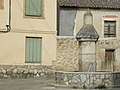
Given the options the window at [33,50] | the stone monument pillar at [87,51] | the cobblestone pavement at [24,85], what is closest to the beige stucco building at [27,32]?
the window at [33,50]

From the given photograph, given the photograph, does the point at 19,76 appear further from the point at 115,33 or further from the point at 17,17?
the point at 115,33

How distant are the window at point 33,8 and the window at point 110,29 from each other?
933 cm

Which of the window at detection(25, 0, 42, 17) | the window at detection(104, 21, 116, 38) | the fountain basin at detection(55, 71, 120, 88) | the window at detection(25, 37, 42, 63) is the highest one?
the window at detection(25, 0, 42, 17)

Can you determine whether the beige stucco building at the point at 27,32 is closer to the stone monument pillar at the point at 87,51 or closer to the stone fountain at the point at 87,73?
the stone fountain at the point at 87,73

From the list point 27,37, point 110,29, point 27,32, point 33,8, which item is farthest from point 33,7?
point 110,29

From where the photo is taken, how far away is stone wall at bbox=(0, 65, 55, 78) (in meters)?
23.9

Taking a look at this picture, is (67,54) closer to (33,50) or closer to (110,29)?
(33,50)

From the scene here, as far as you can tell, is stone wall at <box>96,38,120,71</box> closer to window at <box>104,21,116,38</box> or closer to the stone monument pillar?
window at <box>104,21,116,38</box>

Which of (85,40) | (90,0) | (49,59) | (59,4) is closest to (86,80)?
(85,40)

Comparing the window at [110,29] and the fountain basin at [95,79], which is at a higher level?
the window at [110,29]

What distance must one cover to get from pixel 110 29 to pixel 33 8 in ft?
34.3

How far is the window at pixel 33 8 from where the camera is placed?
24.6 meters

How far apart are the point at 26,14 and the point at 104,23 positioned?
990cm

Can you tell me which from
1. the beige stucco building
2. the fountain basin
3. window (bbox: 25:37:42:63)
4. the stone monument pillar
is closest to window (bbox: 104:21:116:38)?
the beige stucco building
